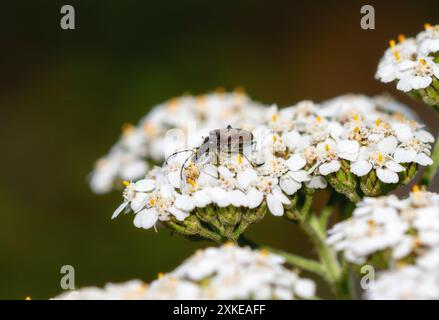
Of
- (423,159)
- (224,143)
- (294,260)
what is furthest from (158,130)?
(423,159)

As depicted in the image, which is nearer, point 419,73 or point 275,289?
point 275,289

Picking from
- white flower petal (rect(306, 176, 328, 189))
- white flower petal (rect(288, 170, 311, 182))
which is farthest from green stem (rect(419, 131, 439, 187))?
white flower petal (rect(288, 170, 311, 182))

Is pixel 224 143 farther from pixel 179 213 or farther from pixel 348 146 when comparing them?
pixel 348 146

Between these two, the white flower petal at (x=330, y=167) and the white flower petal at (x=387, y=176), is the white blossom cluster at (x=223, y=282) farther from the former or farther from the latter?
the white flower petal at (x=387, y=176)

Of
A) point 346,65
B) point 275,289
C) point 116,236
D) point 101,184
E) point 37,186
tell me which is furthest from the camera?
point 346,65

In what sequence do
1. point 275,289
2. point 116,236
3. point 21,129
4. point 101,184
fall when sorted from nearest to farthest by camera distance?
1. point 275,289
2. point 101,184
3. point 116,236
4. point 21,129

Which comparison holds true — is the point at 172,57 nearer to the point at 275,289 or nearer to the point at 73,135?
the point at 73,135

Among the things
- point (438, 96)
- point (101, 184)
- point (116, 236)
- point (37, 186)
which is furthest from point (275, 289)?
point (37, 186)
